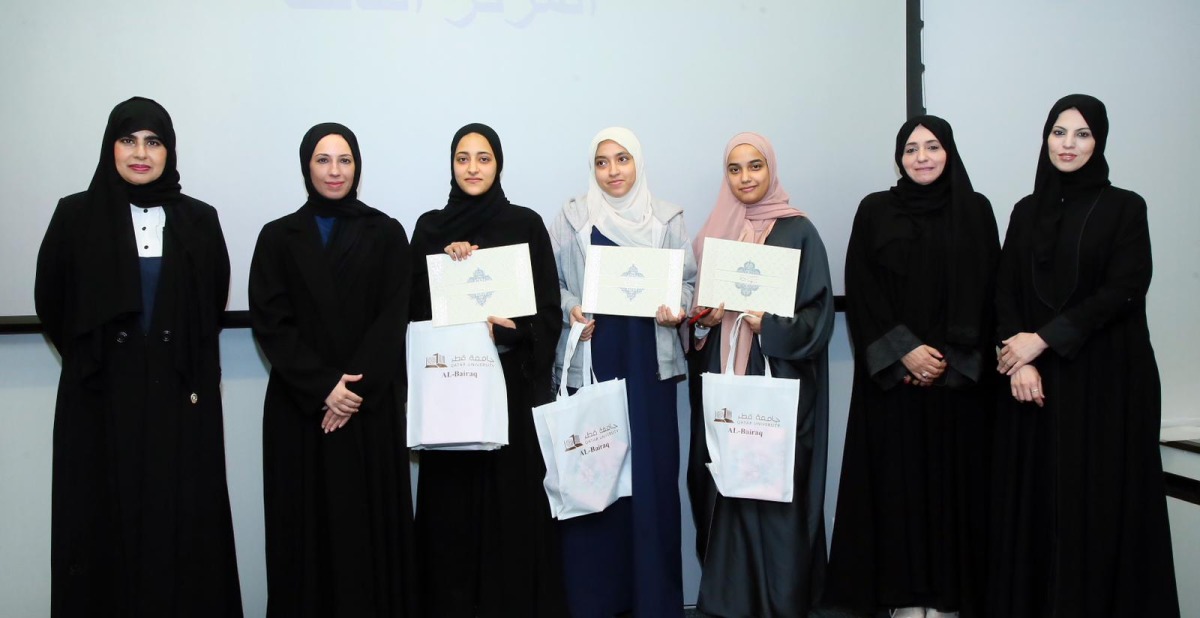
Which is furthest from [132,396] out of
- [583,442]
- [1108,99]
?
[1108,99]

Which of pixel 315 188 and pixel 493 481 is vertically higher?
pixel 315 188

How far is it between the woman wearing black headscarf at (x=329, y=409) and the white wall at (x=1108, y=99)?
2422 mm

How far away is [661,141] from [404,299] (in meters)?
1.26

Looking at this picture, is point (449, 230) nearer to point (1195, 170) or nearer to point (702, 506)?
point (702, 506)

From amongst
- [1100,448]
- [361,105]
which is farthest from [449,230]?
[1100,448]

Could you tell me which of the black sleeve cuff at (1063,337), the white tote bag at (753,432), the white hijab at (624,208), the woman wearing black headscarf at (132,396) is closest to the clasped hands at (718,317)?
the white tote bag at (753,432)

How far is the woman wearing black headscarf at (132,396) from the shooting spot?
7.47ft

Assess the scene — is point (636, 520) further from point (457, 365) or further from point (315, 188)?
point (315, 188)

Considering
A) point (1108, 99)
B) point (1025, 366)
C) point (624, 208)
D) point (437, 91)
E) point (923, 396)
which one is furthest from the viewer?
point (1108, 99)

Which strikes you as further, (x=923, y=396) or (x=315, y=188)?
(x=923, y=396)

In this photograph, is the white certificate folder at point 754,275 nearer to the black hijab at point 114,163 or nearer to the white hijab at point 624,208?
the white hijab at point 624,208

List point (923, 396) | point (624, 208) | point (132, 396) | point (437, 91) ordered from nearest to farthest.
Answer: point (132, 396) < point (923, 396) < point (624, 208) < point (437, 91)

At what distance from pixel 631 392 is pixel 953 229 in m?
1.17

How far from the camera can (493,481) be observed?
2621 millimetres
